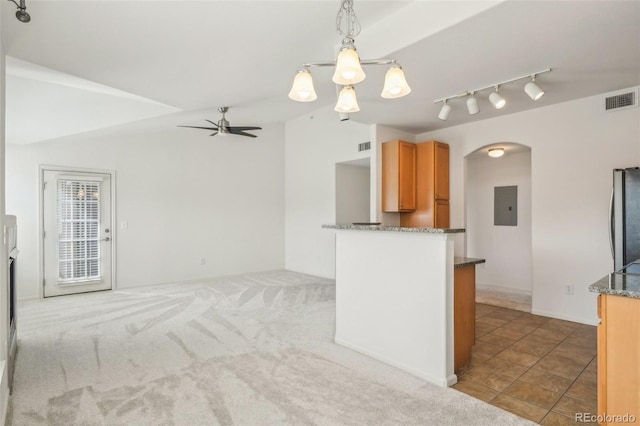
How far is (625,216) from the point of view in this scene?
3.33 meters

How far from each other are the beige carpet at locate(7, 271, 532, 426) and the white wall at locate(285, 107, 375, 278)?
2.72 m

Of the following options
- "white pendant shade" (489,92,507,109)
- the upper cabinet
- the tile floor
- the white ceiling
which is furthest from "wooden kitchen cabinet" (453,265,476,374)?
the upper cabinet

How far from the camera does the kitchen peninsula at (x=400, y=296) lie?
253cm

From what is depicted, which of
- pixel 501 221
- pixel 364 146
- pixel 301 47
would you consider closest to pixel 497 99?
pixel 301 47

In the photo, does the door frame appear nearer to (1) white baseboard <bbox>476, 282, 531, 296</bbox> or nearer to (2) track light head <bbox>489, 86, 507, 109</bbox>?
(2) track light head <bbox>489, 86, 507, 109</bbox>

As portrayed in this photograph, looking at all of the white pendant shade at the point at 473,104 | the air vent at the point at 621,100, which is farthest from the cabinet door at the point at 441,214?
the air vent at the point at 621,100

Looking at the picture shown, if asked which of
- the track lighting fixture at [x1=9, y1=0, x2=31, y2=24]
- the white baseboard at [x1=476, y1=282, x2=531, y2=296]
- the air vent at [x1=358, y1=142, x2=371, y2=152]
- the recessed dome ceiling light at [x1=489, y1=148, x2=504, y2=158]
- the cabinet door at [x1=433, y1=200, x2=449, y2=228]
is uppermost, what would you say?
the track lighting fixture at [x1=9, y1=0, x2=31, y2=24]

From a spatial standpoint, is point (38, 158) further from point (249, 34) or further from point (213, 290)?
point (249, 34)

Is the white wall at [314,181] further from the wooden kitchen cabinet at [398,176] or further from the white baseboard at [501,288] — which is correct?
the white baseboard at [501,288]

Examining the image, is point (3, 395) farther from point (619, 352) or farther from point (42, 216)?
point (42, 216)

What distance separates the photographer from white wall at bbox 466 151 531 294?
573cm

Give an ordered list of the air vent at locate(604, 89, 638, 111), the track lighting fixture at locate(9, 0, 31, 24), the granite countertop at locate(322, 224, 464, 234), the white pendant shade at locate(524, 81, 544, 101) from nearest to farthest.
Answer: the track lighting fixture at locate(9, 0, 31, 24) < the granite countertop at locate(322, 224, 464, 234) < the white pendant shade at locate(524, 81, 544, 101) < the air vent at locate(604, 89, 638, 111)

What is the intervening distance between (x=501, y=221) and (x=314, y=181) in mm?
3716

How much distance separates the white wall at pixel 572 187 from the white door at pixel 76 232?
20.9 ft
